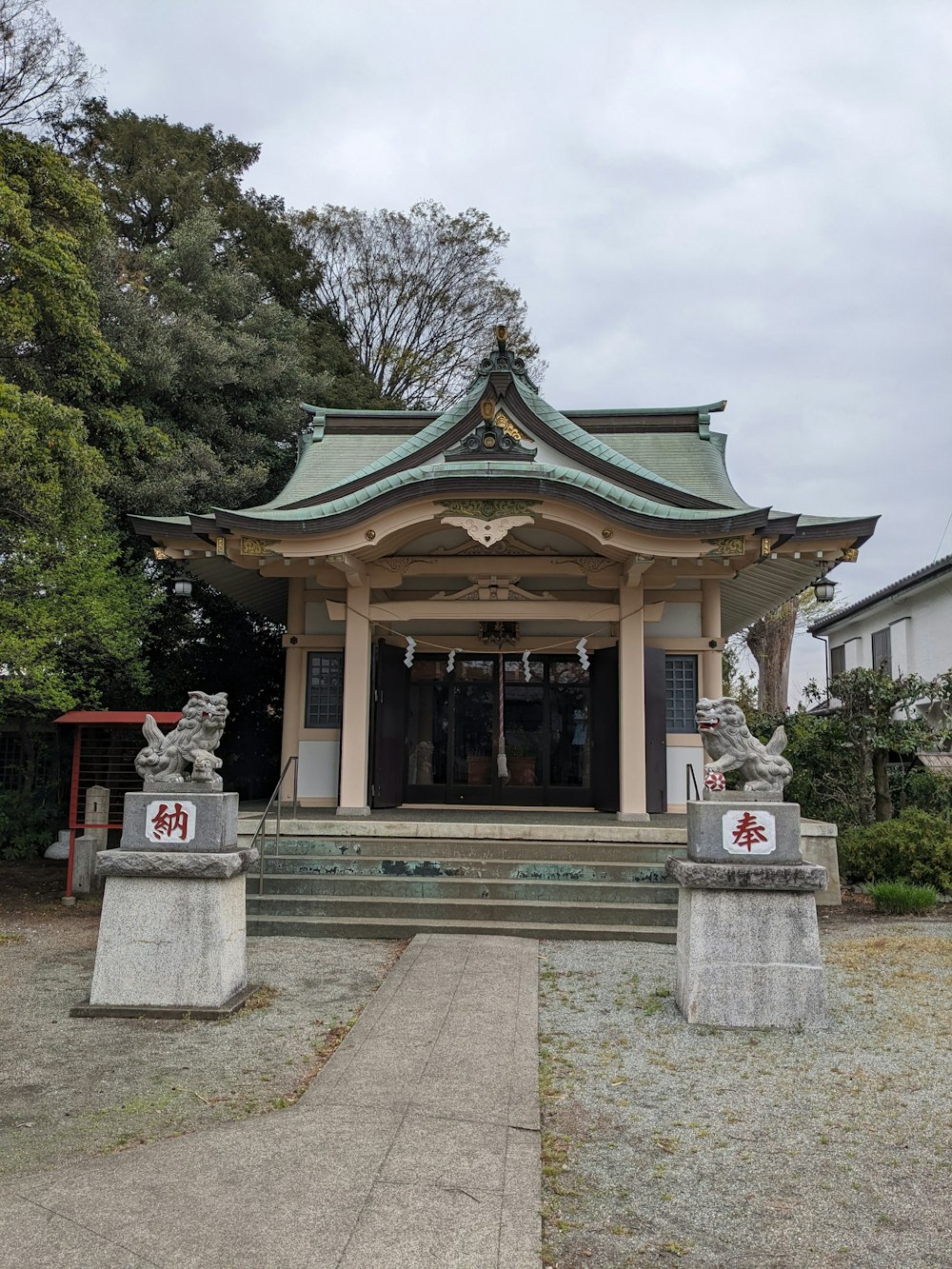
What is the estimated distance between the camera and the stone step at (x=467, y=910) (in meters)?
8.20

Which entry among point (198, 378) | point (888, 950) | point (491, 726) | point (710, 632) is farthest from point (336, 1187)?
point (198, 378)

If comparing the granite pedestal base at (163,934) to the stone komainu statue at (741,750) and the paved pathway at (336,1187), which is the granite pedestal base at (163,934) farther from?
the stone komainu statue at (741,750)

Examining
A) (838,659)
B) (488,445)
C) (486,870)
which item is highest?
(488,445)

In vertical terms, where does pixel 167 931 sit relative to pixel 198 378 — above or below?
below

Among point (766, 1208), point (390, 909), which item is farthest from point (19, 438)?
point (766, 1208)

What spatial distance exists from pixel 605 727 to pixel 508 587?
83.7 inches

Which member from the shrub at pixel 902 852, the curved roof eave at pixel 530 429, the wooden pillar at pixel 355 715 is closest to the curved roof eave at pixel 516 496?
the curved roof eave at pixel 530 429

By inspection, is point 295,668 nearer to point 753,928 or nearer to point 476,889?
point 476,889

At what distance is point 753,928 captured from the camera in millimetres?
5488

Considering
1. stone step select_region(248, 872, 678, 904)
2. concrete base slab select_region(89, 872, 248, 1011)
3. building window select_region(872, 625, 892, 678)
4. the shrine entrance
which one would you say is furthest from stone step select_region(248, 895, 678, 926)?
building window select_region(872, 625, 892, 678)

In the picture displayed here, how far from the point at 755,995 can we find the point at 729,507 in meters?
6.91

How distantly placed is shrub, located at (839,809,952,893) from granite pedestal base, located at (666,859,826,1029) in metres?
5.32

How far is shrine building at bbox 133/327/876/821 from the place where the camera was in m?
10.3

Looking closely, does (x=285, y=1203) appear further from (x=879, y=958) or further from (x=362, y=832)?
(x=362, y=832)
